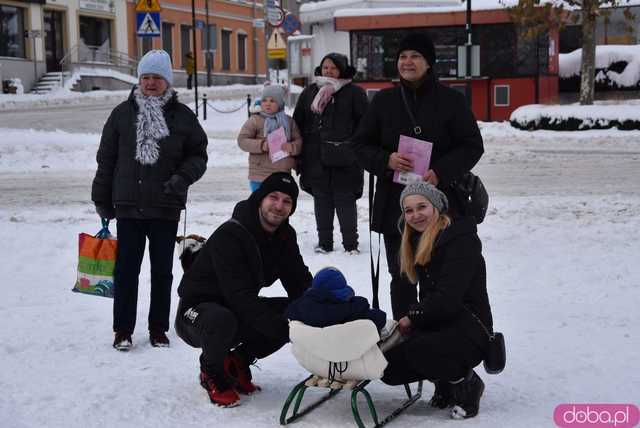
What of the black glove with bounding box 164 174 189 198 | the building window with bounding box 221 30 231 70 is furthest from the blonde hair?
the building window with bounding box 221 30 231 70

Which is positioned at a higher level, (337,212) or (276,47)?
(276,47)

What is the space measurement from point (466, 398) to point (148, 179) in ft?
7.88

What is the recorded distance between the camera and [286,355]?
17.4 feet

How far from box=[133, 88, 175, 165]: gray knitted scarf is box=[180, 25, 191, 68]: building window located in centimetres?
4408

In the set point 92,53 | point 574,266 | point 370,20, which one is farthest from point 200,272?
point 92,53

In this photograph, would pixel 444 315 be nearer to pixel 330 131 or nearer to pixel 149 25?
pixel 330 131

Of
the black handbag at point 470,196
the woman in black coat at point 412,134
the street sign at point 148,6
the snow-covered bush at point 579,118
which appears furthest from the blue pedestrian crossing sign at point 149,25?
the snow-covered bush at point 579,118

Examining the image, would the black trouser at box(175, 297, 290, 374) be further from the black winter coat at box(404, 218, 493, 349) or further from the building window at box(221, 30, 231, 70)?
the building window at box(221, 30, 231, 70)

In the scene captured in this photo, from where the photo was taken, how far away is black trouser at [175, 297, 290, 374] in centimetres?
438

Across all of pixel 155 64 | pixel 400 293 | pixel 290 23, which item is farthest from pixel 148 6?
pixel 400 293

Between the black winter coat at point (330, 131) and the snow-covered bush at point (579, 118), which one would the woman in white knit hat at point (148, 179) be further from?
the snow-covered bush at point (579, 118)

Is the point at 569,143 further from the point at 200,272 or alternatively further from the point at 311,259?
the point at 200,272

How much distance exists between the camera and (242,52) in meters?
54.0

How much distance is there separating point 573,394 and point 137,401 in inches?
86.6
